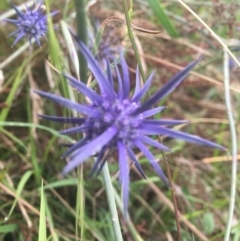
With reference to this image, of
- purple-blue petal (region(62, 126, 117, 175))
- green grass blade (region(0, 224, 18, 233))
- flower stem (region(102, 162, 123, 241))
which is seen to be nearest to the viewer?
purple-blue petal (region(62, 126, 117, 175))

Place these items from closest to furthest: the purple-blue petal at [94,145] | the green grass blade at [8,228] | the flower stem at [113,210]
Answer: the purple-blue petal at [94,145], the flower stem at [113,210], the green grass blade at [8,228]

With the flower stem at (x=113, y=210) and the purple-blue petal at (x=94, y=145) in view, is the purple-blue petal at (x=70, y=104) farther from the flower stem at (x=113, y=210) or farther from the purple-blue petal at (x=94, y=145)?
the flower stem at (x=113, y=210)

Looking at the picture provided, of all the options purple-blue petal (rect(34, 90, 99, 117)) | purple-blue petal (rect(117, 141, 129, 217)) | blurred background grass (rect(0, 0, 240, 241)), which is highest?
purple-blue petal (rect(34, 90, 99, 117))

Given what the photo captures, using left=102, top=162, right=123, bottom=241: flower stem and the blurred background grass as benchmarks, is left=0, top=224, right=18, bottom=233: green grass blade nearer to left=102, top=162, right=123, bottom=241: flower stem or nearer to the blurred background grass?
the blurred background grass

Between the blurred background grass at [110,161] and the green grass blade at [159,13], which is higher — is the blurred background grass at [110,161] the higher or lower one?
the lower one

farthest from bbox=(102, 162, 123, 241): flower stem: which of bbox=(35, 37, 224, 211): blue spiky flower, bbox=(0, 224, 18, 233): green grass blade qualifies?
bbox=(0, 224, 18, 233): green grass blade

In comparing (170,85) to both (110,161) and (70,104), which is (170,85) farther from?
(110,161)

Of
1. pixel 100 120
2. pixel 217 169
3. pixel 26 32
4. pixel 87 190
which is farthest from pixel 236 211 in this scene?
pixel 100 120

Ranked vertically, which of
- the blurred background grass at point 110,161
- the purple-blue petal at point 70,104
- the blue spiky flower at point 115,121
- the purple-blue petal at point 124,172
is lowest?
the blurred background grass at point 110,161

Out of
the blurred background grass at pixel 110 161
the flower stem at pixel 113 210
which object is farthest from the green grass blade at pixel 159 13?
the flower stem at pixel 113 210
